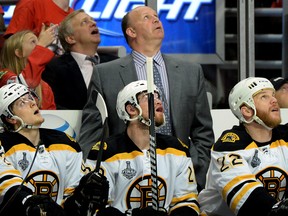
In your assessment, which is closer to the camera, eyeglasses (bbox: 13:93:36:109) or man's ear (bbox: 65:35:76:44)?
eyeglasses (bbox: 13:93:36:109)

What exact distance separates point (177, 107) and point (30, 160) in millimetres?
1109

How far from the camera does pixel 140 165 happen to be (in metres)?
6.00

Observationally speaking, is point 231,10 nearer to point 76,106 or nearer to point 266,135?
point 76,106

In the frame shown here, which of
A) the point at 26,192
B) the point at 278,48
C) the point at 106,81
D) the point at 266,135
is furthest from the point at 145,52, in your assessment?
the point at 278,48

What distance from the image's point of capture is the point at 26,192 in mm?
5703

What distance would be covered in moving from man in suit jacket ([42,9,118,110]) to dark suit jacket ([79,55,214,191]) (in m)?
0.38

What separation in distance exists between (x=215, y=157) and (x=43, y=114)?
1.24 metres

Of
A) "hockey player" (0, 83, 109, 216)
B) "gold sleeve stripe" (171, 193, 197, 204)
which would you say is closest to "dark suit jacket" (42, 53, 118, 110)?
"hockey player" (0, 83, 109, 216)

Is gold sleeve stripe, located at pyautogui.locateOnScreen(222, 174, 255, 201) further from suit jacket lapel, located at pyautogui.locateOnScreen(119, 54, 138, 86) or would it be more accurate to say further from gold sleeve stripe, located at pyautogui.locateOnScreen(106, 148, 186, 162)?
suit jacket lapel, located at pyautogui.locateOnScreen(119, 54, 138, 86)

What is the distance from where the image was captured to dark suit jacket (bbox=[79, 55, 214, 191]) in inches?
258

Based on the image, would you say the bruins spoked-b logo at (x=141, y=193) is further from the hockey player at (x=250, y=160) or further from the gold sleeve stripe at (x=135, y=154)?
the hockey player at (x=250, y=160)

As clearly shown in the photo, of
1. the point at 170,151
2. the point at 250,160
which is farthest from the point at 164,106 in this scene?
the point at 250,160

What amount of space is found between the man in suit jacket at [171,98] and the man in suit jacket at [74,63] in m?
0.37

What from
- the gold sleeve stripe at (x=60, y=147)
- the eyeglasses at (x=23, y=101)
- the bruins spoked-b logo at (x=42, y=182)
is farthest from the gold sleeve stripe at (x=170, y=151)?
the eyeglasses at (x=23, y=101)
